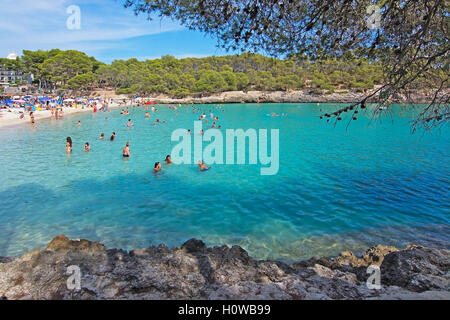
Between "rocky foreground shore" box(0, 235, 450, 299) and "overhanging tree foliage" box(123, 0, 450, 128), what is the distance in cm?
270

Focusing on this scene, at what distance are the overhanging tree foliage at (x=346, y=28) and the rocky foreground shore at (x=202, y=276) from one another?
270cm

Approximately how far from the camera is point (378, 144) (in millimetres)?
23719

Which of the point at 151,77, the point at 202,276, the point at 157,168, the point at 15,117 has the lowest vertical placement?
the point at 202,276

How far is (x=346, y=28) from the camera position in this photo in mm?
5816

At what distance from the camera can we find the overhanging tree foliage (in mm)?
5266

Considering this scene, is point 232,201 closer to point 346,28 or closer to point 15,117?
point 346,28

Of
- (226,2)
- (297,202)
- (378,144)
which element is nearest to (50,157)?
(297,202)

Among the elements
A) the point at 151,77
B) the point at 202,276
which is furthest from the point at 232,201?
the point at 151,77

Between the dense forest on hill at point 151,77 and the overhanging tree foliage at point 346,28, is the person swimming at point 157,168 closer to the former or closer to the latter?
the overhanging tree foliage at point 346,28

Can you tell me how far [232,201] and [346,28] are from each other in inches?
275

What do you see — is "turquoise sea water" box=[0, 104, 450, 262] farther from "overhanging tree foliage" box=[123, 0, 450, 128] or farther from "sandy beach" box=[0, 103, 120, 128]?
"sandy beach" box=[0, 103, 120, 128]

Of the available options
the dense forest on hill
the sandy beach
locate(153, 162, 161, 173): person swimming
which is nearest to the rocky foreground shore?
locate(153, 162, 161, 173): person swimming
